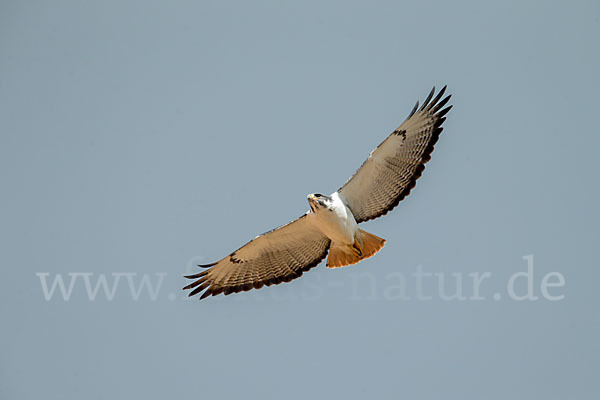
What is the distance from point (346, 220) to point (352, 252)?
22.7 inches

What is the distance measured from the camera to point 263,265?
1300 cm

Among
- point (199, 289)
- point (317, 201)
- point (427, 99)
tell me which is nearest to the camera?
point (317, 201)

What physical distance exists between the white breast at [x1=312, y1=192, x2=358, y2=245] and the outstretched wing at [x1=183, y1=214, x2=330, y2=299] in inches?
22.0

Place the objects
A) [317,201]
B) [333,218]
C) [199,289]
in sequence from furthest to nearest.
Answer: [199,289]
[333,218]
[317,201]

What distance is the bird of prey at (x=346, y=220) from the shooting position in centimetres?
1205

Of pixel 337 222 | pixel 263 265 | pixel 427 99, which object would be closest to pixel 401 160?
pixel 427 99

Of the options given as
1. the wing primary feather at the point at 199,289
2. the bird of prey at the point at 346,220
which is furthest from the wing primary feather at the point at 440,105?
the wing primary feather at the point at 199,289

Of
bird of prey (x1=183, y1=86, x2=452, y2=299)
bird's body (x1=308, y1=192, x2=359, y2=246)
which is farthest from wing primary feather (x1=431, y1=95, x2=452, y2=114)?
bird's body (x1=308, y1=192, x2=359, y2=246)

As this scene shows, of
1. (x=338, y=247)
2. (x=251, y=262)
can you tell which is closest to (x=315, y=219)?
(x=338, y=247)

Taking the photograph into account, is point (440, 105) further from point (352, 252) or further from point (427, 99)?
point (352, 252)

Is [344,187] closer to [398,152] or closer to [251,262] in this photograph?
[398,152]

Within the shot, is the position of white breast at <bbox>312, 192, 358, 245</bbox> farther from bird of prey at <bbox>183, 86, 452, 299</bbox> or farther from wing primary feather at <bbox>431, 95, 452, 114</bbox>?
wing primary feather at <bbox>431, 95, 452, 114</bbox>

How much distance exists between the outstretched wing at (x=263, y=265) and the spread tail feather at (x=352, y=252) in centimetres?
34

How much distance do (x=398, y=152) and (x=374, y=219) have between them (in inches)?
42.5
